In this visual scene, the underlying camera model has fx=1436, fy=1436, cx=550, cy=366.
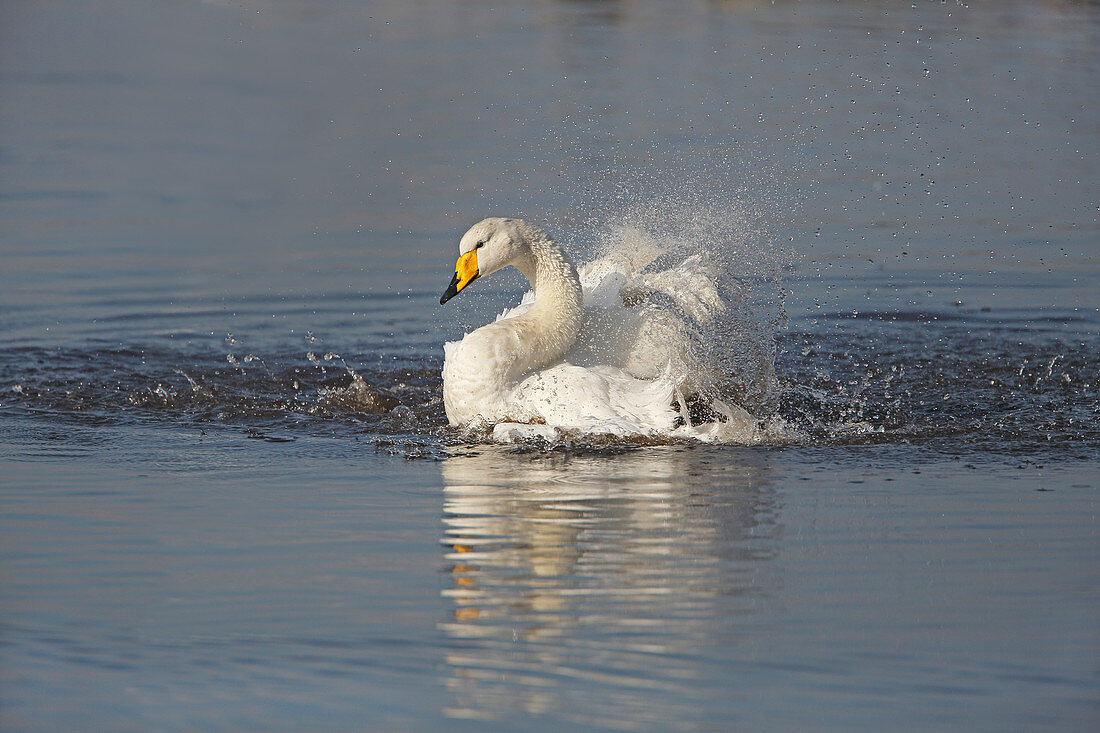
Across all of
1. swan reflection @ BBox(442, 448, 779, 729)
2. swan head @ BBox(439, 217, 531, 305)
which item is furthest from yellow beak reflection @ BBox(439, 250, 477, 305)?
swan reflection @ BBox(442, 448, 779, 729)

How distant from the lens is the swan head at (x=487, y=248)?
860cm

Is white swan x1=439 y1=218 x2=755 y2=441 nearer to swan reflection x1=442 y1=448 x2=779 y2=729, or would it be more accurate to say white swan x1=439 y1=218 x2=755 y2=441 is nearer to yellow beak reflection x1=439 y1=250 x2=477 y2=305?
yellow beak reflection x1=439 y1=250 x2=477 y2=305

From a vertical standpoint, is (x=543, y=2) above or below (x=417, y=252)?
above

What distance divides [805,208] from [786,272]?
2003 millimetres

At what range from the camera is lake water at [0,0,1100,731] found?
4816 millimetres

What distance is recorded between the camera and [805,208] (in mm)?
14398

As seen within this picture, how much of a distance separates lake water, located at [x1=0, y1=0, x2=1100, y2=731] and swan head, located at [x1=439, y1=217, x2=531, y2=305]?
978mm

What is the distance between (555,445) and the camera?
8117 mm

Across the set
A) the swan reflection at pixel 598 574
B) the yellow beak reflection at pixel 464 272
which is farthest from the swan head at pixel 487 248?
the swan reflection at pixel 598 574

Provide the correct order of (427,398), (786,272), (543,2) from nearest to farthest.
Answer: (427,398)
(786,272)
(543,2)

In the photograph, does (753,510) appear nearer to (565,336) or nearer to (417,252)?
(565,336)

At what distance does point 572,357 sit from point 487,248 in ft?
2.74

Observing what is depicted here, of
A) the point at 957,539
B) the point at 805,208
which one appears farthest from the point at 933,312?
the point at 957,539

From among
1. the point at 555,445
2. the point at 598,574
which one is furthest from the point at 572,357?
the point at 598,574
